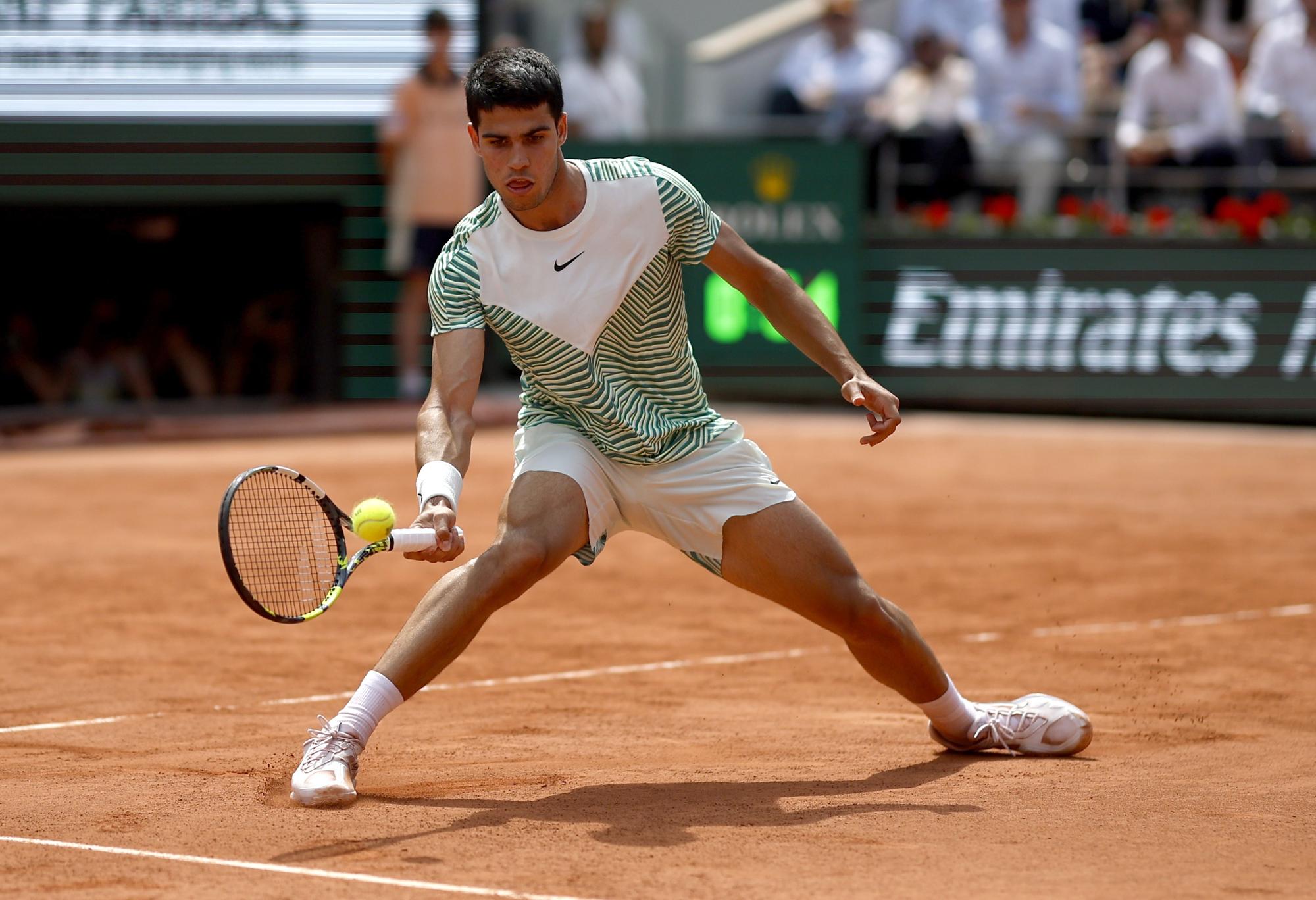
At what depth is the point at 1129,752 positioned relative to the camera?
198 inches

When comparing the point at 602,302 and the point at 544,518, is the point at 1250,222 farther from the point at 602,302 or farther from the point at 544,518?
the point at 544,518

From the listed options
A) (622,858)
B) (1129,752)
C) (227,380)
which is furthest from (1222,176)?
(622,858)

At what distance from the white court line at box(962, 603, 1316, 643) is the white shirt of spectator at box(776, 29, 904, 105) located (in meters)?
8.20

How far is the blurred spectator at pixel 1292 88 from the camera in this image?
1365cm

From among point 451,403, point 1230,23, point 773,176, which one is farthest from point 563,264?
point 1230,23

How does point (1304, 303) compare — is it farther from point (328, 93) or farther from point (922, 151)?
point (328, 93)

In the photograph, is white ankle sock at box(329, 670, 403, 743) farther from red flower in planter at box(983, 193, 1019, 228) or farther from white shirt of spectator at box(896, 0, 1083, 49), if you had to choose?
white shirt of spectator at box(896, 0, 1083, 49)

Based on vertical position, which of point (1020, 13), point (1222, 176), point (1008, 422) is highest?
point (1020, 13)

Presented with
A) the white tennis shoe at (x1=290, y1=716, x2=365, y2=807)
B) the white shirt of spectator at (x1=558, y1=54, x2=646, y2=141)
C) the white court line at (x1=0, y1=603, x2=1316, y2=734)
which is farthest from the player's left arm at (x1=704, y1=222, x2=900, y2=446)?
the white shirt of spectator at (x1=558, y1=54, x2=646, y2=141)

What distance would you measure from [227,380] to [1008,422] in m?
6.13

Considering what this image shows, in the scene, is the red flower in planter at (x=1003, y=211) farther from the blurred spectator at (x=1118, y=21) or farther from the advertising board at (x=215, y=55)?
the advertising board at (x=215, y=55)

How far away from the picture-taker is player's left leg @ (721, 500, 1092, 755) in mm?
4566

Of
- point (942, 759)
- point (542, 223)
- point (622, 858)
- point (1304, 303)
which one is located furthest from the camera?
point (1304, 303)

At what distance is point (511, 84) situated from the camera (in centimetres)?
429
